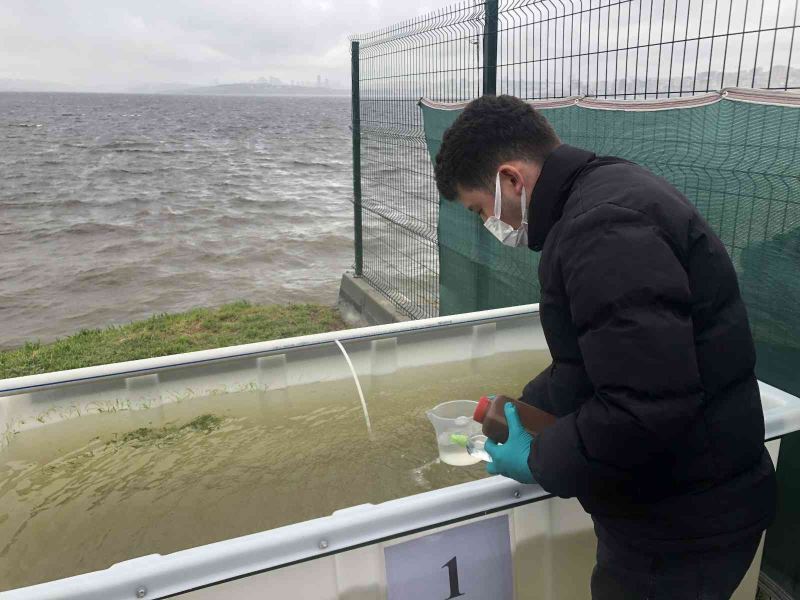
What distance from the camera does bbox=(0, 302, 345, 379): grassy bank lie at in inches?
219

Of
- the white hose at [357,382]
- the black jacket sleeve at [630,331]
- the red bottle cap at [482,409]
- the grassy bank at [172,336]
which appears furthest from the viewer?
the grassy bank at [172,336]

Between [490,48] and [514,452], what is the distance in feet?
10.4

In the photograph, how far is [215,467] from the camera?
2.63 metres

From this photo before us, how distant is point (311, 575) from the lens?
1.54 meters

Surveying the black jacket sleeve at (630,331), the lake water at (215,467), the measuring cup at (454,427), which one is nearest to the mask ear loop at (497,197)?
the black jacket sleeve at (630,331)

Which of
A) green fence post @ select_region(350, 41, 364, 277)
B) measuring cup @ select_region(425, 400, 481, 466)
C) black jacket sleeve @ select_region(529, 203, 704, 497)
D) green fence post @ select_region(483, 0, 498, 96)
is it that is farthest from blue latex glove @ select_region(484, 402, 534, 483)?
green fence post @ select_region(350, 41, 364, 277)

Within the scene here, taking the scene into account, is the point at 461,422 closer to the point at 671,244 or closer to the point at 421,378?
the point at 421,378

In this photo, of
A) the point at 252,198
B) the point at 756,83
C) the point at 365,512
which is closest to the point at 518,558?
the point at 365,512

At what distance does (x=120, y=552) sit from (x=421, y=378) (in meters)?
1.41

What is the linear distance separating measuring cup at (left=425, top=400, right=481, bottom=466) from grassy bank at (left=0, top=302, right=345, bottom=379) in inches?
145

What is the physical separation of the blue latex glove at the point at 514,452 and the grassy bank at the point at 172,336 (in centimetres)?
444

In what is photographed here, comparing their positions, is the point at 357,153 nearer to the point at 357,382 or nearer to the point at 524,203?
the point at 357,382

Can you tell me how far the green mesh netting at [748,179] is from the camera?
230cm

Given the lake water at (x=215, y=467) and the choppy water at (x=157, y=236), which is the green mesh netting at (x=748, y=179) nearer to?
the lake water at (x=215, y=467)
